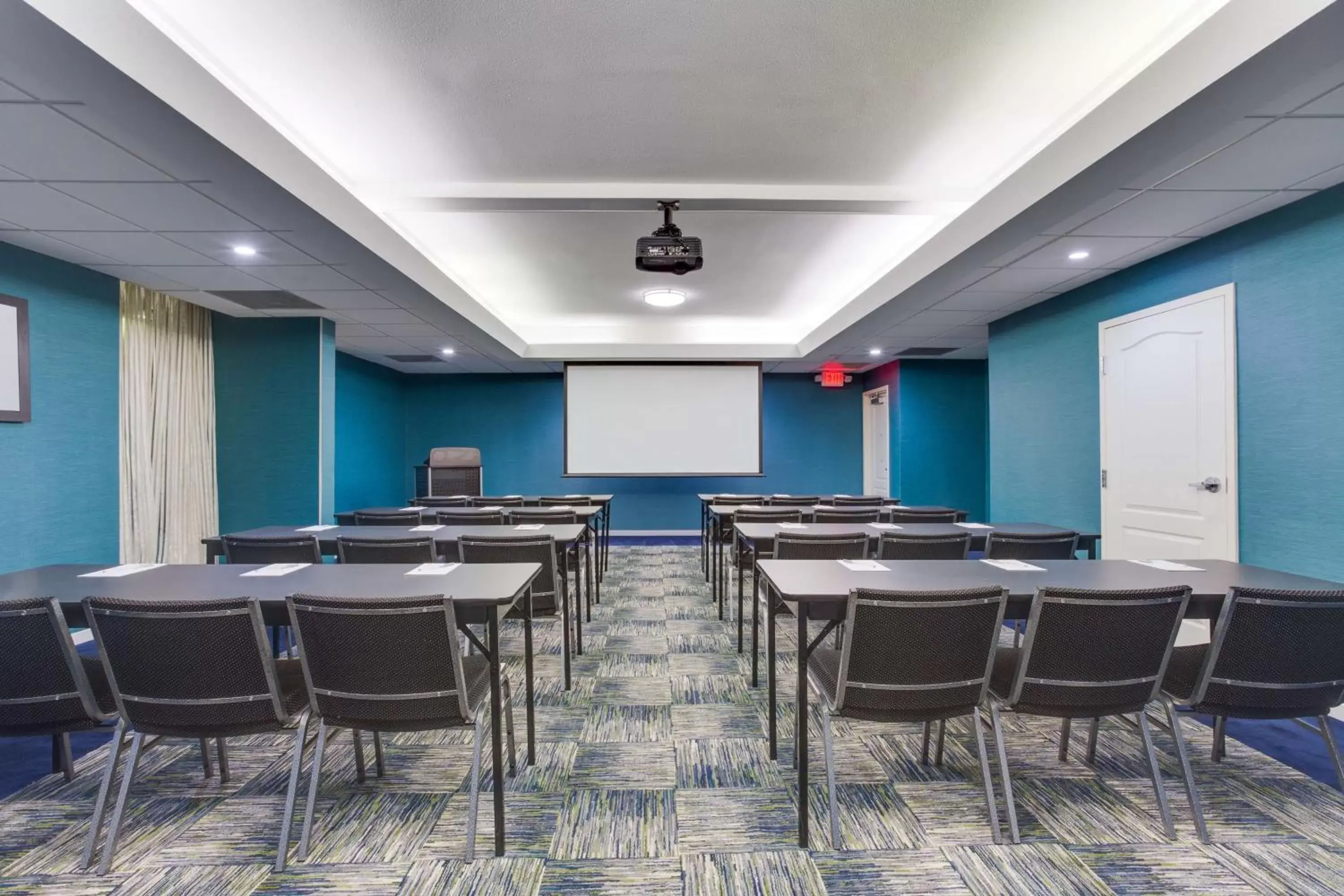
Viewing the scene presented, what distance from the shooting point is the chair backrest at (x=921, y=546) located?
3.06 metres

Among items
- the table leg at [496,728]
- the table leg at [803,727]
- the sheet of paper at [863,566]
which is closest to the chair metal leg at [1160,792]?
the sheet of paper at [863,566]

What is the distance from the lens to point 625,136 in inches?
125

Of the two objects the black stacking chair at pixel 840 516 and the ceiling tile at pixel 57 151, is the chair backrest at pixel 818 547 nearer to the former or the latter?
the black stacking chair at pixel 840 516

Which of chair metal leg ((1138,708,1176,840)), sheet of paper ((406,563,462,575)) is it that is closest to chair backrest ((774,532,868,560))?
chair metal leg ((1138,708,1176,840))

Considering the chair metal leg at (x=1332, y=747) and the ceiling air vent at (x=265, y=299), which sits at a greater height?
the ceiling air vent at (x=265, y=299)

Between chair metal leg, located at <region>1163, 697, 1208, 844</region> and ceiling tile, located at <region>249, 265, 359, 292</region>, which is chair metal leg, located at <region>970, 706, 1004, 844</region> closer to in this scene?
chair metal leg, located at <region>1163, 697, 1208, 844</region>

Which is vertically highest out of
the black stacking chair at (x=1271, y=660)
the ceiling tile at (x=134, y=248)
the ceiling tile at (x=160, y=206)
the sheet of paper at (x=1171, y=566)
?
the ceiling tile at (x=134, y=248)

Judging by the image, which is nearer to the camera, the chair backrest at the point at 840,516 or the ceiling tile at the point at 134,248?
the ceiling tile at the point at 134,248

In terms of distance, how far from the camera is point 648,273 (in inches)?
231

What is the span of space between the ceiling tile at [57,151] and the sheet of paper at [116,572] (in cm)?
172

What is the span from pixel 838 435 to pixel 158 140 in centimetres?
872

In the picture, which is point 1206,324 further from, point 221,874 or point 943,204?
point 221,874

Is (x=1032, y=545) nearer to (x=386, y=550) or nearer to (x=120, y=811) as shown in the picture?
(x=386, y=550)

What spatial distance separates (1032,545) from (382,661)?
3.05 m
